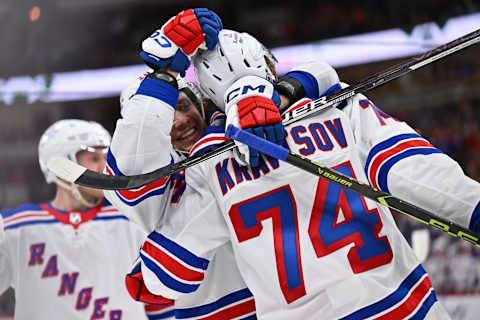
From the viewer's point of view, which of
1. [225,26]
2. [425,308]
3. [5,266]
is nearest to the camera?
[425,308]

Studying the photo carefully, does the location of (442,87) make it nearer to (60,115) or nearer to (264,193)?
(60,115)

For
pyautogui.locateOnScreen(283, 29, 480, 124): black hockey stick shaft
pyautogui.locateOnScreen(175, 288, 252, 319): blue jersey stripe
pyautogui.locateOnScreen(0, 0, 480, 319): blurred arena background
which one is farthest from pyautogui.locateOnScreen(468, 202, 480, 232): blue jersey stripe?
pyautogui.locateOnScreen(0, 0, 480, 319): blurred arena background

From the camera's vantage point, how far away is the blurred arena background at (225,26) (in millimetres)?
4957

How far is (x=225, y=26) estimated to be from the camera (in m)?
4.75

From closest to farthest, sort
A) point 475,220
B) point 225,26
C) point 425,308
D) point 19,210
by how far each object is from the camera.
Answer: point 475,220
point 425,308
point 19,210
point 225,26

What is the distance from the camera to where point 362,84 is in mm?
1279

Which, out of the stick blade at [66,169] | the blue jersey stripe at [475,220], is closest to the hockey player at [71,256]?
the stick blade at [66,169]

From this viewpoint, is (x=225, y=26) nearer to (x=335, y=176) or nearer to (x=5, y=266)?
(x=5, y=266)

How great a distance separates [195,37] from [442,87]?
4.34 m

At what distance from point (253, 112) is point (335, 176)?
21cm

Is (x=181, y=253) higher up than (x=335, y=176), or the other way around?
(x=335, y=176)

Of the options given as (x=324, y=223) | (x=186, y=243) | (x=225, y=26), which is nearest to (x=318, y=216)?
(x=324, y=223)

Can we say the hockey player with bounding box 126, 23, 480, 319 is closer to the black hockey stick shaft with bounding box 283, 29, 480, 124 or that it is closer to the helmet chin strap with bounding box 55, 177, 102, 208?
the black hockey stick shaft with bounding box 283, 29, 480, 124

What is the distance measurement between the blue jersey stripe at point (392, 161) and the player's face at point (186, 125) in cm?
50
